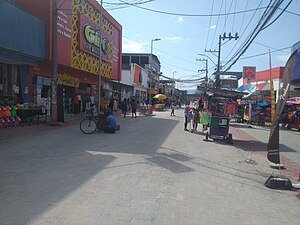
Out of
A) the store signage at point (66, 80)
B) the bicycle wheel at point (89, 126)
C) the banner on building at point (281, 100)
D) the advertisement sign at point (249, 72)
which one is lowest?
the bicycle wheel at point (89, 126)

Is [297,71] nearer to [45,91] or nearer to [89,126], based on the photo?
[89,126]

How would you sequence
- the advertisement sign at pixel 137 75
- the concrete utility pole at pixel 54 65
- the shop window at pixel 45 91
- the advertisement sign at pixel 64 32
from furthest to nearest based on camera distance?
the advertisement sign at pixel 137 75, the shop window at pixel 45 91, the advertisement sign at pixel 64 32, the concrete utility pole at pixel 54 65

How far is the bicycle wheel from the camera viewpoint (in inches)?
567

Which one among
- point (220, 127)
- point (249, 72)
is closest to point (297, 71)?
point (220, 127)

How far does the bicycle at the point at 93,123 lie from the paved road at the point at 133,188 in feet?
11.9

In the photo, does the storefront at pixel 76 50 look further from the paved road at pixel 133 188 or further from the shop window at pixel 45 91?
the paved road at pixel 133 188

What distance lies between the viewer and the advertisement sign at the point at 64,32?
18.6 metres

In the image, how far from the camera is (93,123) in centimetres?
1469

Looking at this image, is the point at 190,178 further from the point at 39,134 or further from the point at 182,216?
the point at 39,134

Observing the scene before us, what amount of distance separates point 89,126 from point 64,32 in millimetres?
7996

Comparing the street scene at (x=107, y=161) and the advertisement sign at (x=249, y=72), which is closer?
the street scene at (x=107, y=161)

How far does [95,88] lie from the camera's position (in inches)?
1219

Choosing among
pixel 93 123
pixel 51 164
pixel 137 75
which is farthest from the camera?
pixel 137 75

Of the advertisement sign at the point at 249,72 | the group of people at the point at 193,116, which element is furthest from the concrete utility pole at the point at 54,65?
the advertisement sign at the point at 249,72
